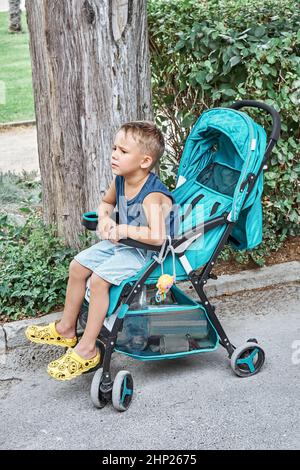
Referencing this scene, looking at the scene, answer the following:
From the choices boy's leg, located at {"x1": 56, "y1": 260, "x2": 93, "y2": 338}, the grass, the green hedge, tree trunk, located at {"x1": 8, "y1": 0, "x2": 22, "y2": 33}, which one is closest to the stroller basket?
boy's leg, located at {"x1": 56, "y1": 260, "x2": 93, "y2": 338}

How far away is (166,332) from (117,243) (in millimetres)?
545

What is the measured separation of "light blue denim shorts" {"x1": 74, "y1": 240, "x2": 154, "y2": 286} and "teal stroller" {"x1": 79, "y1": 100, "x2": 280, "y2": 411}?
0.05 metres

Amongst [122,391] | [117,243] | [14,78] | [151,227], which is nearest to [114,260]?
[117,243]

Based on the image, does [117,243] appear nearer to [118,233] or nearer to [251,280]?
[118,233]

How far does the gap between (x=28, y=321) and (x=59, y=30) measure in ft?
6.02

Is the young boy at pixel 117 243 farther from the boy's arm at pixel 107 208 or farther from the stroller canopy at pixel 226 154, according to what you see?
the stroller canopy at pixel 226 154

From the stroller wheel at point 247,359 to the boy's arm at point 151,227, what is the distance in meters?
0.80

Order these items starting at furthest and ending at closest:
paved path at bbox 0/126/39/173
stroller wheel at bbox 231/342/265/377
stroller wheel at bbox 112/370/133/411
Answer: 1. paved path at bbox 0/126/39/173
2. stroller wheel at bbox 231/342/265/377
3. stroller wheel at bbox 112/370/133/411

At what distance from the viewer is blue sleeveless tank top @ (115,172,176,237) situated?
3.91 m

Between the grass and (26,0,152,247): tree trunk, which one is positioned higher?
(26,0,152,247): tree trunk

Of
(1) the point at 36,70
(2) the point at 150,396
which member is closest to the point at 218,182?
(2) the point at 150,396

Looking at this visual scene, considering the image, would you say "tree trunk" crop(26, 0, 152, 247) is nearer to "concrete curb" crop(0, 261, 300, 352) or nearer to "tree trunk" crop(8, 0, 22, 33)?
"concrete curb" crop(0, 261, 300, 352)
